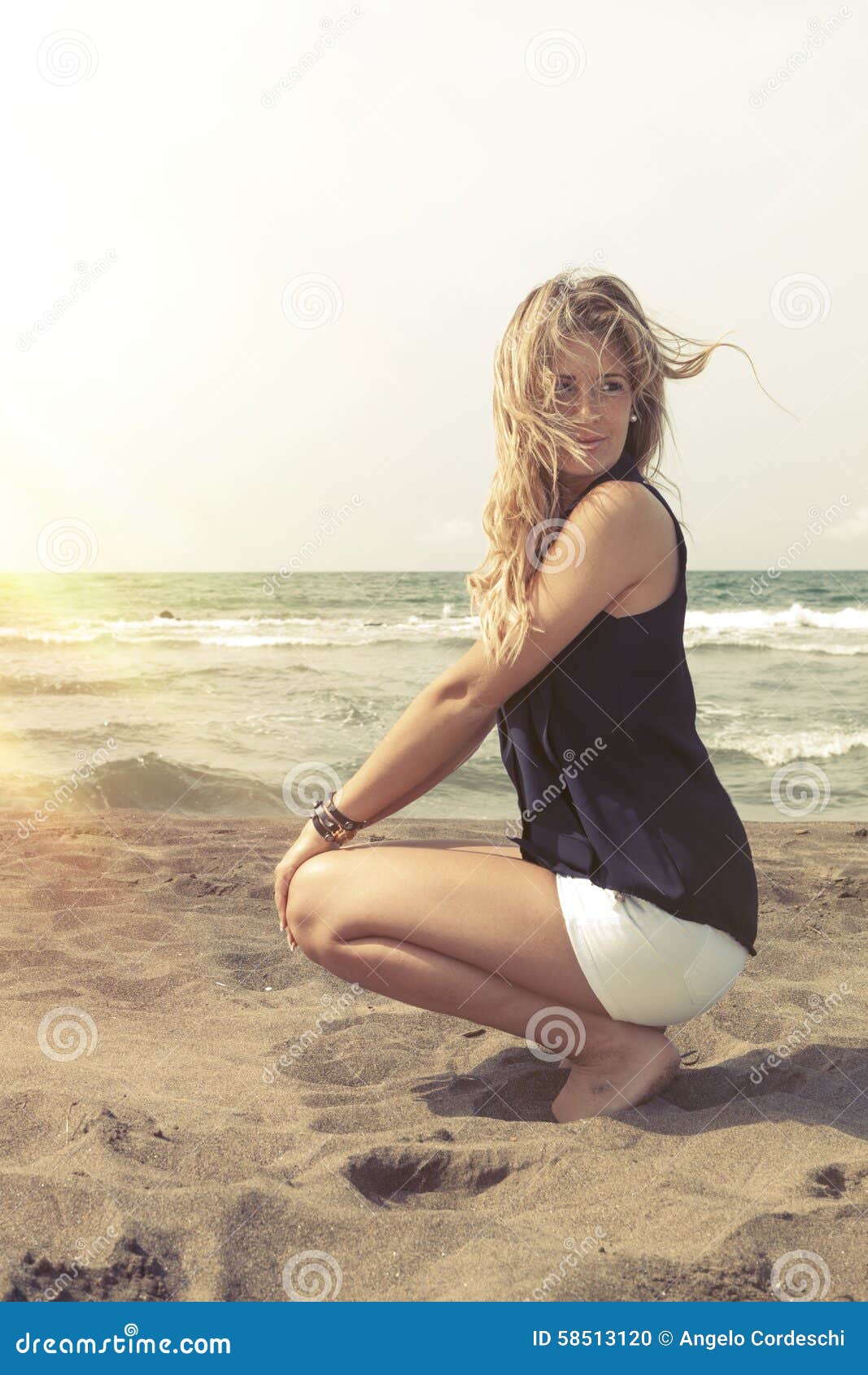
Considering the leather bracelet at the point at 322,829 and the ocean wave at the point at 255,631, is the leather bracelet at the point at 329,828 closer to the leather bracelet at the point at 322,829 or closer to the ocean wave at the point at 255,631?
the leather bracelet at the point at 322,829

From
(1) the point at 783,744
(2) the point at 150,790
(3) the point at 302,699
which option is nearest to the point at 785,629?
(1) the point at 783,744

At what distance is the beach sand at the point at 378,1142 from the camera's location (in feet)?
Result: 5.41

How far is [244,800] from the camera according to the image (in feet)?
22.7

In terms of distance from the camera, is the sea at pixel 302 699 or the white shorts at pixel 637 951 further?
the sea at pixel 302 699

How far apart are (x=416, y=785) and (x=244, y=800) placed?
470cm

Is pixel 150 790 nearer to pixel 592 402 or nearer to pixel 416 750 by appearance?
pixel 416 750

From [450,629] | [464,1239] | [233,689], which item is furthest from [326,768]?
[450,629]

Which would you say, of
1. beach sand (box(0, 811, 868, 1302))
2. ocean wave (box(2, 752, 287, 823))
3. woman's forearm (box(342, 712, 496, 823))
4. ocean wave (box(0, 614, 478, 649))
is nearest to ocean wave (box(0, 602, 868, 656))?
ocean wave (box(0, 614, 478, 649))

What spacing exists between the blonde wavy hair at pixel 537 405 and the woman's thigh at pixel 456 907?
1.55 ft

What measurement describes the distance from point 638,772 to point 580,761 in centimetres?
12

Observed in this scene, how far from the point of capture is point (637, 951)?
2127 millimetres

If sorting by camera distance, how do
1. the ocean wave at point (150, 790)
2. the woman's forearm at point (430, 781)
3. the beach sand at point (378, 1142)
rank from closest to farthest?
the beach sand at point (378, 1142), the woman's forearm at point (430, 781), the ocean wave at point (150, 790)

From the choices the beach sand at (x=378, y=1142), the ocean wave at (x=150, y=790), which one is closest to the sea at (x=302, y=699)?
the ocean wave at (x=150, y=790)
